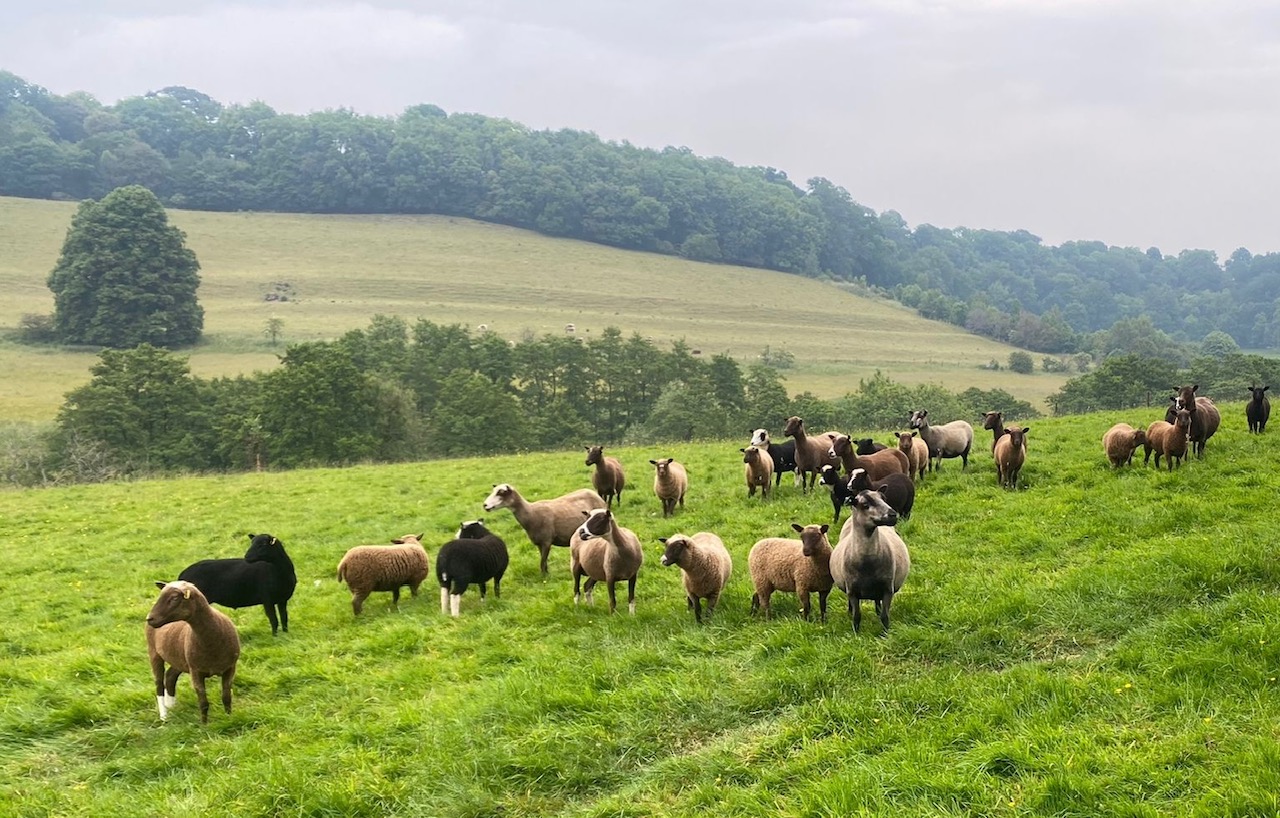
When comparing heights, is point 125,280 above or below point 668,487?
above

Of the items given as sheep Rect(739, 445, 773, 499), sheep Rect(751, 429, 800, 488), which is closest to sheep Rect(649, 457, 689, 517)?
sheep Rect(739, 445, 773, 499)

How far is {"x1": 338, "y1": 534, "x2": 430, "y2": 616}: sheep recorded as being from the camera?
1232 cm

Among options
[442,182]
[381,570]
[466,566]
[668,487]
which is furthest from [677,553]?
[442,182]

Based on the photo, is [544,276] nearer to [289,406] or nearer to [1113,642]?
[289,406]

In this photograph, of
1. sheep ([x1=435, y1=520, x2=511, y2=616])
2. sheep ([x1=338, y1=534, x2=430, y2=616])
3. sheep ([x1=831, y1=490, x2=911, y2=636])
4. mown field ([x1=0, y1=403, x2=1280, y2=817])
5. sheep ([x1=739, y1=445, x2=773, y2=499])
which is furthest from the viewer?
sheep ([x1=739, y1=445, x2=773, y2=499])

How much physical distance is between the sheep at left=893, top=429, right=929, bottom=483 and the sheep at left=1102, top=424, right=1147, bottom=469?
3857mm

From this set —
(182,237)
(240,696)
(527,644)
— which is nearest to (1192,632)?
(527,644)

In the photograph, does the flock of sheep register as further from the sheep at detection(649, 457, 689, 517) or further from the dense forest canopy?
the dense forest canopy

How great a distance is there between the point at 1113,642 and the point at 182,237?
10064 cm

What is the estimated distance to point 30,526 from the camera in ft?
70.3

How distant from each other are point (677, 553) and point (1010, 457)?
32.1ft

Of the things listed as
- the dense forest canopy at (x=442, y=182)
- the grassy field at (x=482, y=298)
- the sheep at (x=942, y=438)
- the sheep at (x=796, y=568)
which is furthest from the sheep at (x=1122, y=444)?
the dense forest canopy at (x=442, y=182)

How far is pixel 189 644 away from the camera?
8.51 meters

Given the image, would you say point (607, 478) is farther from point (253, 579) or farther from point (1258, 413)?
point (1258, 413)
